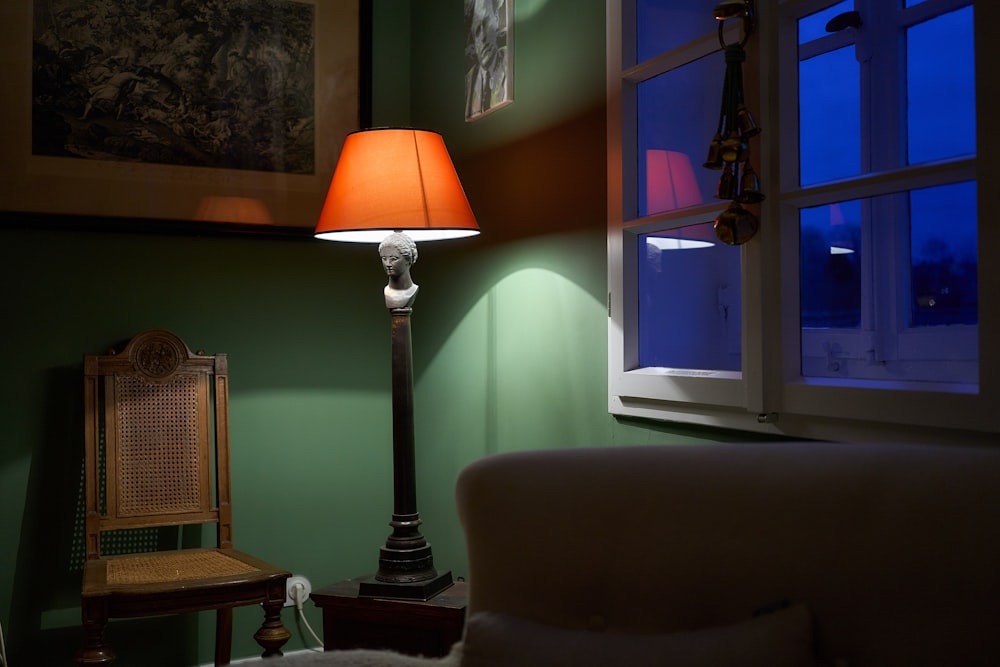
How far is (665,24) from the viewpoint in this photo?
2.06 m

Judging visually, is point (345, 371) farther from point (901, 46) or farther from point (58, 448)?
point (901, 46)

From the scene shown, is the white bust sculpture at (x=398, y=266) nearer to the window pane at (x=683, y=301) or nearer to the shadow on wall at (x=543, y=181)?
the shadow on wall at (x=543, y=181)

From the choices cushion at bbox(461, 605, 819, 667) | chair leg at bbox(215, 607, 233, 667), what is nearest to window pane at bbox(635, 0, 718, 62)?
cushion at bbox(461, 605, 819, 667)

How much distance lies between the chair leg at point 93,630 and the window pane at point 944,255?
1778 millimetres

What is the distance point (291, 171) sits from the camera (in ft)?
9.55

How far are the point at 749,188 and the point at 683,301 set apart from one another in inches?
20.3

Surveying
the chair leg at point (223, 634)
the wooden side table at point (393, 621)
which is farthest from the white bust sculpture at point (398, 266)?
→ the chair leg at point (223, 634)

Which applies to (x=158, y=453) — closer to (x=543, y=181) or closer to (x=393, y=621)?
(x=393, y=621)

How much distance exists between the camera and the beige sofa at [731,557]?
94 centimetres

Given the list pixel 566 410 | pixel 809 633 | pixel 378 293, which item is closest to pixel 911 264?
pixel 809 633

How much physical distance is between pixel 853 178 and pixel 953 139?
0.53 ft

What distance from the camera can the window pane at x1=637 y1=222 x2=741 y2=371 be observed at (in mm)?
2006

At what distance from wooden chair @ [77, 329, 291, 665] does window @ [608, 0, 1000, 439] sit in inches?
47.4

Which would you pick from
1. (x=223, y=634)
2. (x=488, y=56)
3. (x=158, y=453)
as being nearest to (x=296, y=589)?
(x=223, y=634)
